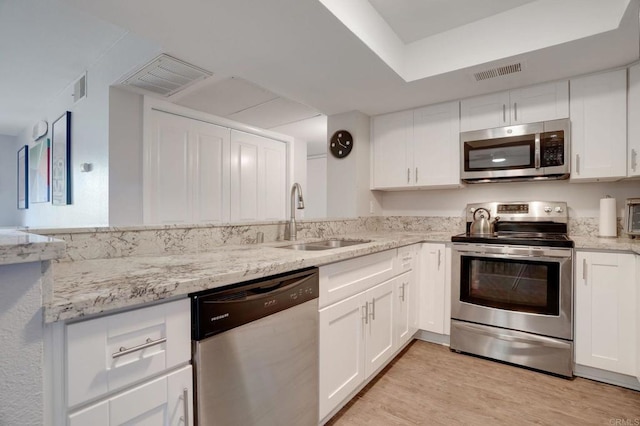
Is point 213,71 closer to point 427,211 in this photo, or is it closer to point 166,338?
point 166,338

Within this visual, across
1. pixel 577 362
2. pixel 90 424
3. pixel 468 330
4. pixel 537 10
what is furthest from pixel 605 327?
pixel 90 424

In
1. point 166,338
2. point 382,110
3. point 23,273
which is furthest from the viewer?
point 382,110

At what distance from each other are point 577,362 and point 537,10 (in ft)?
7.59

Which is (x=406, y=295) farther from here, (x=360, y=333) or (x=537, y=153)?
(x=537, y=153)

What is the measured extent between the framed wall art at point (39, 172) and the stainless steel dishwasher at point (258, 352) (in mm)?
4079

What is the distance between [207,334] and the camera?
3.12 ft

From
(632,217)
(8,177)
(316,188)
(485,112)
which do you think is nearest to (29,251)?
(485,112)

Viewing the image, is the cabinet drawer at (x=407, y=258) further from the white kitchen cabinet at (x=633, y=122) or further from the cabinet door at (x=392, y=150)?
the white kitchen cabinet at (x=633, y=122)

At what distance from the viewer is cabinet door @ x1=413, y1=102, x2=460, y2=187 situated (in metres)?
2.76

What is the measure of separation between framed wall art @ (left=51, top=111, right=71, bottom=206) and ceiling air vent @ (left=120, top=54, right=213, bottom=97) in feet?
4.48

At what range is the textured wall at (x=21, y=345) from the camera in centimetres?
64

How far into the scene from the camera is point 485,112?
261 centimetres

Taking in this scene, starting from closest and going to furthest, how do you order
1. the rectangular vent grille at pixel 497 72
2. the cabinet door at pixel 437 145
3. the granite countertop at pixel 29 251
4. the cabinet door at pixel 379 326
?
the granite countertop at pixel 29 251, the cabinet door at pixel 379 326, the rectangular vent grille at pixel 497 72, the cabinet door at pixel 437 145

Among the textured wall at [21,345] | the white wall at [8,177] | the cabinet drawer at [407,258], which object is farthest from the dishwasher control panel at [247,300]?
the white wall at [8,177]
